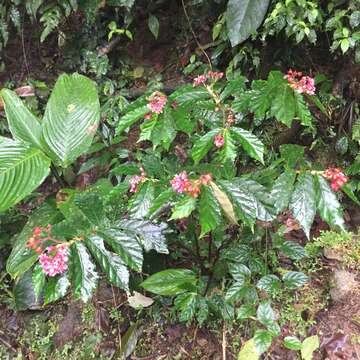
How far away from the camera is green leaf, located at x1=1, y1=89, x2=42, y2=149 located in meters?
1.61

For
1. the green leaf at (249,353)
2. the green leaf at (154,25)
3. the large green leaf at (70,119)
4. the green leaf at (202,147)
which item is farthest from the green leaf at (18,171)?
the green leaf at (154,25)

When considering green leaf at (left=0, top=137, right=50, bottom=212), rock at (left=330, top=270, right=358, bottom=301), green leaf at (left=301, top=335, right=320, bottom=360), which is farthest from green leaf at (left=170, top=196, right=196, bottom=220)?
→ rock at (left=330, top=270, right=358, bottom=301)

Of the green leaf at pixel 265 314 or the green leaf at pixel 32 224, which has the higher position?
the green leaf at pixel 32 224

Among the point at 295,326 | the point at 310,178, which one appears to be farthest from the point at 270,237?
the point at 310,178

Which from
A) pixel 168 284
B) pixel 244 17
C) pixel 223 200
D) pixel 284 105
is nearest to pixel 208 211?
pixel 223 200

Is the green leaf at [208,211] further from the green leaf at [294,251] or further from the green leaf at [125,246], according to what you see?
the green leaf at [294,251]

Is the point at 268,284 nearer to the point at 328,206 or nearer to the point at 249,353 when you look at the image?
the point at 249,353

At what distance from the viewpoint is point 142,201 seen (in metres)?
1.34

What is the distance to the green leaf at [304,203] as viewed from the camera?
1145mm

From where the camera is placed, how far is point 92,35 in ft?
9.51

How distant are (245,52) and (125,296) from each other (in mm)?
1407

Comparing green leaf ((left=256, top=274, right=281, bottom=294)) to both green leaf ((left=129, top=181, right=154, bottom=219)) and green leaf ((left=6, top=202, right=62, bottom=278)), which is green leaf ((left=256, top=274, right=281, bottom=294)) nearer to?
green leaf ((left=129, top=181, right=154, bottom=219))

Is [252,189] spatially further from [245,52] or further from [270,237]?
[245,52]

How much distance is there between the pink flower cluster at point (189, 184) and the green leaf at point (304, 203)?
0.23 meters
